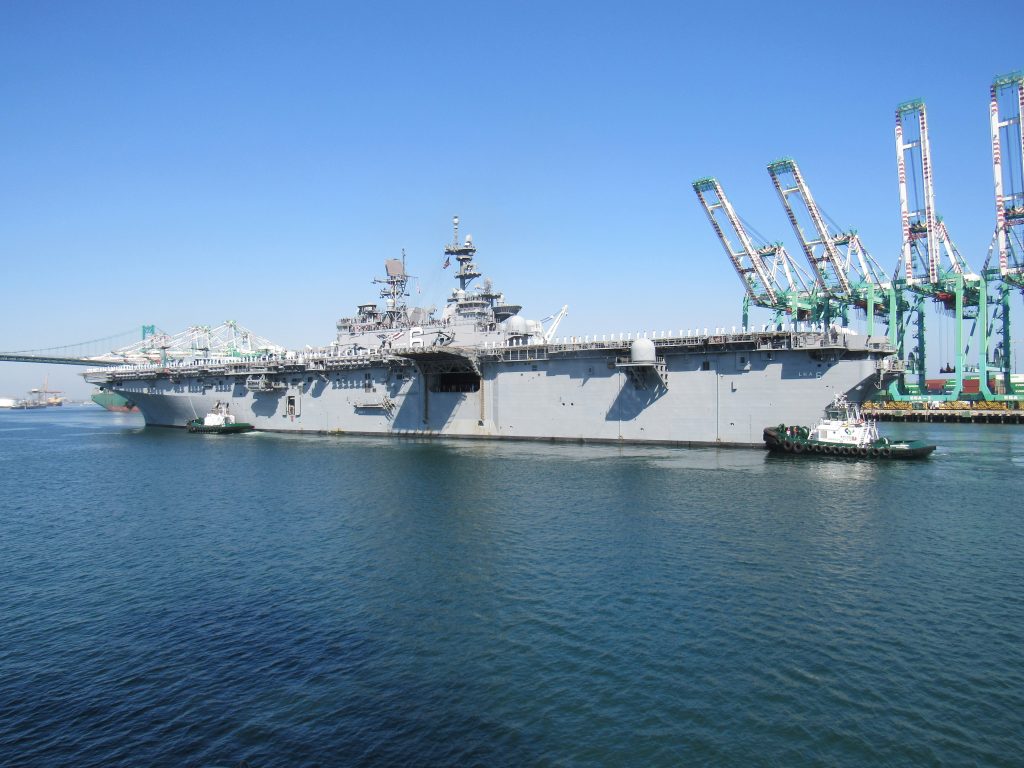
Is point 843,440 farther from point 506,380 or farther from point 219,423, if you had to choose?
point 219,423

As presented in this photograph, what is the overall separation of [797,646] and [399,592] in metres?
6.92

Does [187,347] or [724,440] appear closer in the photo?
[724,440]

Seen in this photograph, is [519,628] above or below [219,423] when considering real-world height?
A: below

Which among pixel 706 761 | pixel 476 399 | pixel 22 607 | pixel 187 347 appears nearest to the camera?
pixel 706 761

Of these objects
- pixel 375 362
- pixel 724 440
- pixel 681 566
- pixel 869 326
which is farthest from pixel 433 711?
pixel 869 326

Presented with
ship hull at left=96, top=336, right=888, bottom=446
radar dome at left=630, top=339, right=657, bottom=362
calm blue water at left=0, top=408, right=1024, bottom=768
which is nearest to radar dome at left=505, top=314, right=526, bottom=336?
ship hull at left=96, top=336, right=888, bottom=446

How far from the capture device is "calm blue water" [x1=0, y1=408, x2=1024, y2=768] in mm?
7891

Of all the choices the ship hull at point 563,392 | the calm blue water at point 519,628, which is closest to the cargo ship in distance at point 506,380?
the ship hull at point 563,392

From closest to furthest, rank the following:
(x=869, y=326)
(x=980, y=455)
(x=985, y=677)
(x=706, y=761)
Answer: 1. (x=706, y=761)
2. (x=985, y=677)
3. (x=980, y=455)
4. (x=869, y=326)

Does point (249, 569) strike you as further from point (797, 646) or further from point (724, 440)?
point (724, 440)

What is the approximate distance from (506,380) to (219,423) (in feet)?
74.5

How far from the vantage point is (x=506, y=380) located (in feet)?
128

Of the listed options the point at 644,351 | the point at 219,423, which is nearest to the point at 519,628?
the point at 644,351

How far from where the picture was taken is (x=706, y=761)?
743cm
